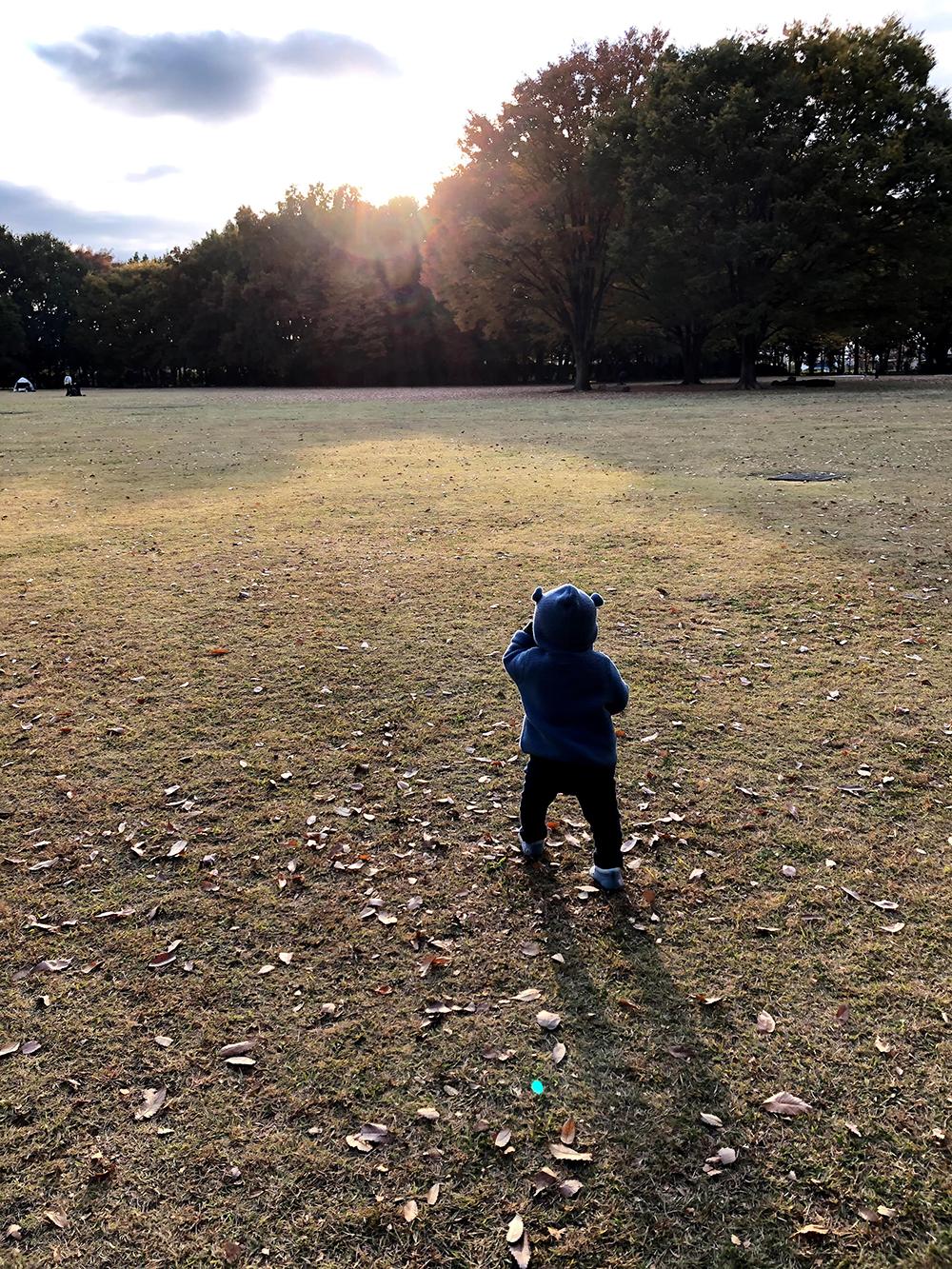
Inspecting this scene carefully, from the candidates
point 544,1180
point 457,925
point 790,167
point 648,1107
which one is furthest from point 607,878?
point 790,167

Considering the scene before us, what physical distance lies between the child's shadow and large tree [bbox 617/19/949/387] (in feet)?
126

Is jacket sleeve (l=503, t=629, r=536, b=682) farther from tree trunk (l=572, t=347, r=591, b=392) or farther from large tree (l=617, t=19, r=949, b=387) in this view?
tree trunk (l=572, t=347, r=591, b=392)

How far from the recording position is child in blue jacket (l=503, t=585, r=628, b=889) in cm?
351

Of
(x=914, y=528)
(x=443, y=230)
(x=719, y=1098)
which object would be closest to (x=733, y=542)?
(x=914, y=528)

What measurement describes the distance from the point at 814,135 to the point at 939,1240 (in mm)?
44812

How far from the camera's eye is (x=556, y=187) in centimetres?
4262

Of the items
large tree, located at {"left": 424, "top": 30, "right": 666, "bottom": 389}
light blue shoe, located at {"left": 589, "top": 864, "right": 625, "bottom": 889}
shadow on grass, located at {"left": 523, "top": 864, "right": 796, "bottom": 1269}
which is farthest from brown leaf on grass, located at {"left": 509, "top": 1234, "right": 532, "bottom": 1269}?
large tree, located at {"left": 424, "top": 30, "right": 666, "bottom": 389}

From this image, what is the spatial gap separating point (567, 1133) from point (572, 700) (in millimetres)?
1654

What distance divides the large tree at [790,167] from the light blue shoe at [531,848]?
3788 cm

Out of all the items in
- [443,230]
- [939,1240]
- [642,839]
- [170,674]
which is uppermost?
[443,230]

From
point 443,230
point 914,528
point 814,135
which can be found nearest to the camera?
point 914,528

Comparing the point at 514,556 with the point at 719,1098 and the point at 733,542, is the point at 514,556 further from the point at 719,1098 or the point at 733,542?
the point at 719,1098

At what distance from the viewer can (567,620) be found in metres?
3.48

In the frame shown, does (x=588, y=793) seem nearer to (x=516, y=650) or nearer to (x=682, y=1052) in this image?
(x=516, y=650)
